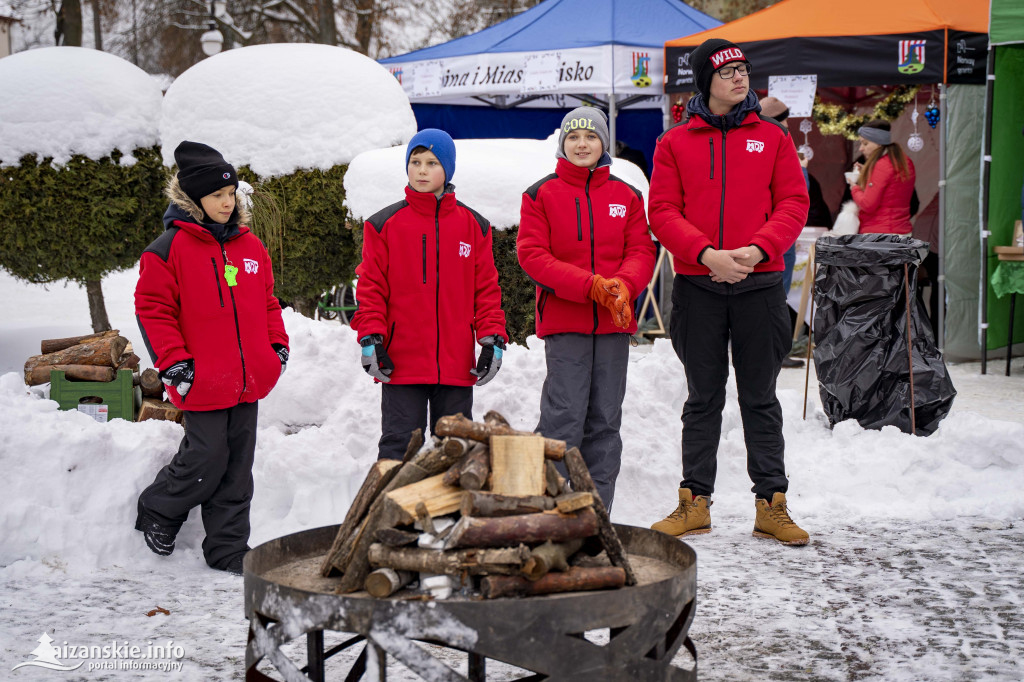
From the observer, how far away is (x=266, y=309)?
14.6 ft

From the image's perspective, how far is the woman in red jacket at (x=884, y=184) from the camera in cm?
938

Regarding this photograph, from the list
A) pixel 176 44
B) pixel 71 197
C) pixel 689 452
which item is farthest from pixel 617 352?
pixel 176 44

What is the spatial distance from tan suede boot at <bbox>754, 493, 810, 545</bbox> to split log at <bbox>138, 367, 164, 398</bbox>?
10.4 ft

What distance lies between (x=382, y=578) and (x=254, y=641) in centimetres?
37

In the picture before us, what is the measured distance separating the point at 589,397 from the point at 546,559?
7.17 ft

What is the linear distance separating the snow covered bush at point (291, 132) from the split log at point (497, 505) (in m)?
5.52

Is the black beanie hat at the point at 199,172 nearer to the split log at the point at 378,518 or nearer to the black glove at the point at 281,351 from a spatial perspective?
the black glove at the point at 281,351

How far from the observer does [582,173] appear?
14.8ft

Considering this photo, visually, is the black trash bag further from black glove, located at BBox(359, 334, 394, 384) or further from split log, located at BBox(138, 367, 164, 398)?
split log, located at BBox(138, 367, 164, 398)

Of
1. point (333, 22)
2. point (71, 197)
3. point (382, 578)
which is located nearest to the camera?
point (382, 578)

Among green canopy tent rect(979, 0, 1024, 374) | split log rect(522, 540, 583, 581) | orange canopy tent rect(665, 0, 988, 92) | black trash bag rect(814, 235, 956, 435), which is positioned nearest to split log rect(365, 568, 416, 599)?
split log rect(522, 540, 583, 581)

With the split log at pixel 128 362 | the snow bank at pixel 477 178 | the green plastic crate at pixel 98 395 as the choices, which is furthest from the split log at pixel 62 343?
the snow bank at pixel 477 178

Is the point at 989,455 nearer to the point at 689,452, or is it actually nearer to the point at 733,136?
the point at 689,452

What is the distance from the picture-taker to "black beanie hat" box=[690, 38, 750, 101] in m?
4.54
